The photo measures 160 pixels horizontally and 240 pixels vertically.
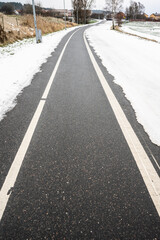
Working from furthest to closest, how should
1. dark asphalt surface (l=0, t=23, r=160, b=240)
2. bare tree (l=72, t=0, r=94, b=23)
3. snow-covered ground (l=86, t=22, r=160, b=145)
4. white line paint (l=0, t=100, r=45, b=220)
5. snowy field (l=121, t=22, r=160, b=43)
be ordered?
bare tree (l=72, t=0, r=94, b=23), snowy field (l=121, t=22, r=160, b=43), snow-covered ground (l=86, t=22, r=160, b=145), white line paint (l=0, t=100, r=45, b=220), dark asphalt surface (l=0, t=23, r=160, b=240)

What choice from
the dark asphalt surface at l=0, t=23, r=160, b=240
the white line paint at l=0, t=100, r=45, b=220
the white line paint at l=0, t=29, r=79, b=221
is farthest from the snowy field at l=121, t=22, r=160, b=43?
the white line paint at l=0, t=100, r=45, b=220

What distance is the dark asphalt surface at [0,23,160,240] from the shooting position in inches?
63.1

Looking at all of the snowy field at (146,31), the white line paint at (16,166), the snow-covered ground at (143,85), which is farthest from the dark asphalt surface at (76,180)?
the snowy field at (146,31)

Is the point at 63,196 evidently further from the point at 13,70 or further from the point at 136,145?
the point at 13,70

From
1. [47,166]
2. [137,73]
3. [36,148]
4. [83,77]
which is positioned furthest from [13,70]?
[47,166]

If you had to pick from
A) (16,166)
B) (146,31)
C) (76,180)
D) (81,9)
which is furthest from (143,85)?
(81,9)

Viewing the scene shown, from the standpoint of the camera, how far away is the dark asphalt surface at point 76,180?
1.60 m

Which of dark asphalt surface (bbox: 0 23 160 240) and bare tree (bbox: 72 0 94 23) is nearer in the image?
dark asphalt surface (bbox: 0 23 160 240)

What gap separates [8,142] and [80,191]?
1.50m

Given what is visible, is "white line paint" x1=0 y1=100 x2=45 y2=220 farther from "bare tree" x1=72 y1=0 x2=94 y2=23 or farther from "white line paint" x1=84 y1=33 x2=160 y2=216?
"bare tree" x1=72 y1=0 x2=94 y2=23

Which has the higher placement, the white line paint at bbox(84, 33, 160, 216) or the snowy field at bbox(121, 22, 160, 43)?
the snowy field at bbox(121, 22, 160, 43)

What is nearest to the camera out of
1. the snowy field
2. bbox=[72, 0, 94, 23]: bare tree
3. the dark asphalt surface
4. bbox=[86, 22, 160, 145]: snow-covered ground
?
the dark asphalt surface

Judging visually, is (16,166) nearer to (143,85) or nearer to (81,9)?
(143,85)

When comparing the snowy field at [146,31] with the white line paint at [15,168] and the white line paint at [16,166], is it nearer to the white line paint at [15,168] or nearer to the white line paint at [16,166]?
the white line paint at [16,166]
